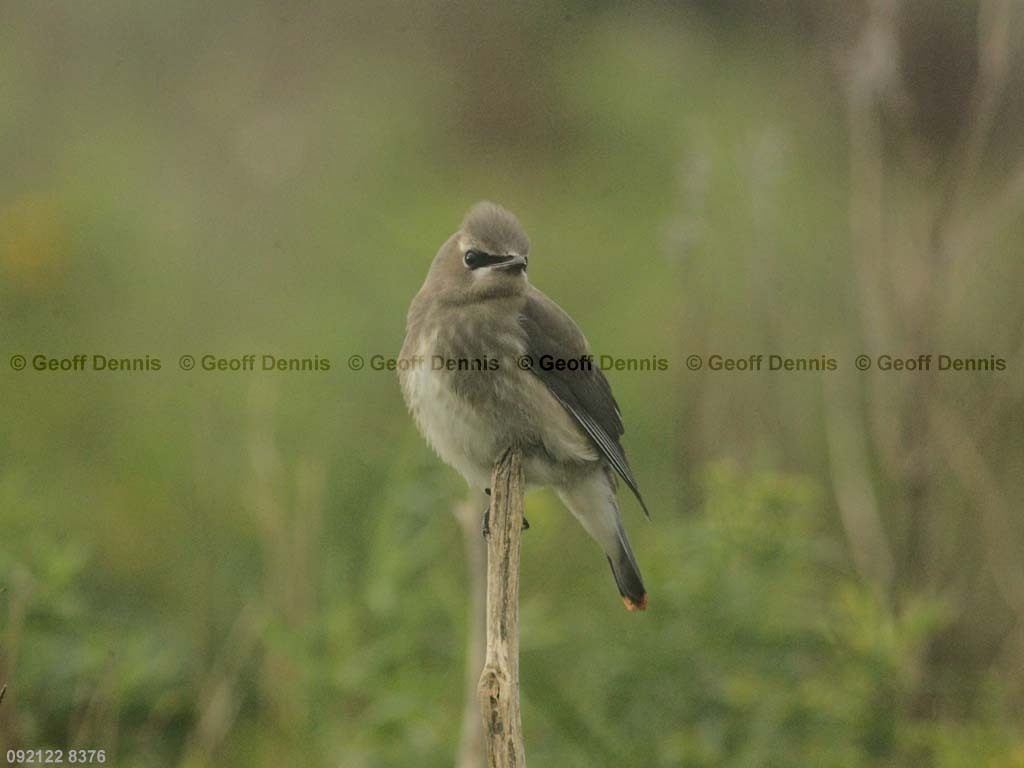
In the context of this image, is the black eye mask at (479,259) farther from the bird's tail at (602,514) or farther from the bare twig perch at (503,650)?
the bare twig perch at (503,650)

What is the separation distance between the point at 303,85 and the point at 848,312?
14.4 ft

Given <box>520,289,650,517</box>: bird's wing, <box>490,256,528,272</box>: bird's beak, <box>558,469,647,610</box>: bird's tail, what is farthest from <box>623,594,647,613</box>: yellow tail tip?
<box>490,256,528,272</box>: bird's beak

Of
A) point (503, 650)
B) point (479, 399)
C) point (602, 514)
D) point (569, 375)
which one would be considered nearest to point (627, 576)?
point (602, 514)

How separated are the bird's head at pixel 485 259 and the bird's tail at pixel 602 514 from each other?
2.48 ft

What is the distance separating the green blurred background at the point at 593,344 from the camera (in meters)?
5.19

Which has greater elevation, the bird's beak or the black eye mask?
the black eye mask

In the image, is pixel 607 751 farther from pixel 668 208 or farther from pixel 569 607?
pixel 668 208

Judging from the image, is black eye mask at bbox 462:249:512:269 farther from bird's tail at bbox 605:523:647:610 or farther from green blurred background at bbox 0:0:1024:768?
bird's tail at bbox 605:523:647:610

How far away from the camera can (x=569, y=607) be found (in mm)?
6180

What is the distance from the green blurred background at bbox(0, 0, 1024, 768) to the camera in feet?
17.0

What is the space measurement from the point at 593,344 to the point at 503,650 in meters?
5.16

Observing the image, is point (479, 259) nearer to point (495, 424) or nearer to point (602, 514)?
point (495, 424)

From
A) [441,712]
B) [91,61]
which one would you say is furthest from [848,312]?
[91,61]

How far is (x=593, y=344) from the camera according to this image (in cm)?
849
